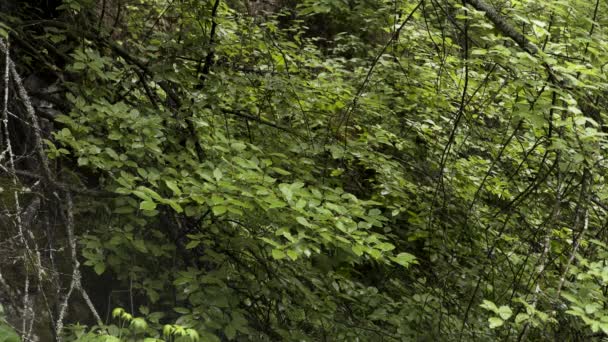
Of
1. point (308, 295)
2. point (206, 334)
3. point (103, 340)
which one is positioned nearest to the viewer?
point (103, 340)

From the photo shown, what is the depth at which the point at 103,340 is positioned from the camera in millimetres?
2053

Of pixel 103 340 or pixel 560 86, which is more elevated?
pixel 560 86

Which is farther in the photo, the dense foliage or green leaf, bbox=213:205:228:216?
the dense foliage

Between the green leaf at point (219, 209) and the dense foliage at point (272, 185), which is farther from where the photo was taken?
the dense foliage at point (272, 185)

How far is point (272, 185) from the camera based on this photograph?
2.61 metres

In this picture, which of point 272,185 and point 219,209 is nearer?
point 219,209

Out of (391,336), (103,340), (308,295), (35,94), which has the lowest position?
(391,336)

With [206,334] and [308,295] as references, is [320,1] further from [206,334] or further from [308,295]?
[206,334]

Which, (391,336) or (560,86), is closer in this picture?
(560,86)

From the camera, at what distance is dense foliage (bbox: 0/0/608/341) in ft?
7.93

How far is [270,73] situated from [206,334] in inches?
64.2

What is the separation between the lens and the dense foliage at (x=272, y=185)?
242 cm

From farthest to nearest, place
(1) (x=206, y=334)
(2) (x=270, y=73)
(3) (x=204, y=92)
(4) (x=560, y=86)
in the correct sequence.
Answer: (2) (x=270, y=73) → (3) (x=204, y=92) → (1) (x=206, y=334) → (4) (x=560, y=86)

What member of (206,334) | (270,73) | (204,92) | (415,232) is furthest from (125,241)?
(415,232)
